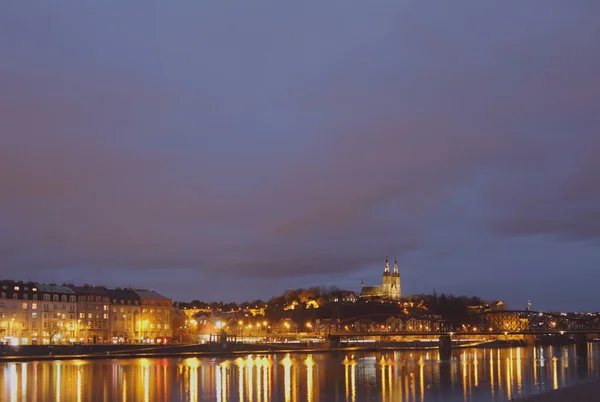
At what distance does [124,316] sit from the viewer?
161m

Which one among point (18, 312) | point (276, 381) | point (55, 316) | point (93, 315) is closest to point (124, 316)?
point (93, 315)

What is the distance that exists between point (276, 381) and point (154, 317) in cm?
10090

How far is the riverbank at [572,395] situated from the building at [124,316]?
114593 mm

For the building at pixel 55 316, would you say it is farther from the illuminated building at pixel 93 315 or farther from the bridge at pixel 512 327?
the bridge at pixel 512 327

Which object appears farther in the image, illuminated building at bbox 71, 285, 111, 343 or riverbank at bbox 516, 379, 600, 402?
illuminated building at bbox 71, 285, 111, 343

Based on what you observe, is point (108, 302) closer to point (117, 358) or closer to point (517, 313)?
point (117, 358)

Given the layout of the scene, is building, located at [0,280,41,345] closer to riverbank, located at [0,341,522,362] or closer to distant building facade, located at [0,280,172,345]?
distant building facade, located at [0,280,172,345]

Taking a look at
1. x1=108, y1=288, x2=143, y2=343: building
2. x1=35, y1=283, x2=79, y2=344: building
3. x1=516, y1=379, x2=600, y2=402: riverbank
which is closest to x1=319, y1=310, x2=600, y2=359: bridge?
x1=108, y1=288, x2=143, y2=343: building

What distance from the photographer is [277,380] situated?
7444 cm

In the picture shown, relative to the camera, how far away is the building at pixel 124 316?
158 m

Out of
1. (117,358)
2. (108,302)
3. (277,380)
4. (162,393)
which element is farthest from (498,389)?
(108,302)

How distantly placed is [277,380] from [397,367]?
2688cm

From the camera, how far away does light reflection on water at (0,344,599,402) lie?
5928 centimetres

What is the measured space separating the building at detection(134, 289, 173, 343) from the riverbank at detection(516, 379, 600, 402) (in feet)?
380
